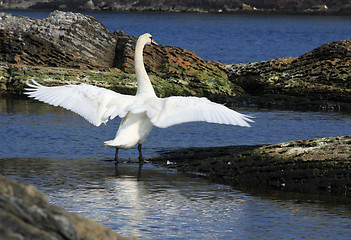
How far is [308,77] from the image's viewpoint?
60.7ft

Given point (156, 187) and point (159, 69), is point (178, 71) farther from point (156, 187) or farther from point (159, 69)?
point (156, 187)

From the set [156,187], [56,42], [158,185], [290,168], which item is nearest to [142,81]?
[158,185]

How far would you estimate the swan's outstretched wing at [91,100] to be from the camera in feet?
33.3

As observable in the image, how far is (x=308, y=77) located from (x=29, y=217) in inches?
619

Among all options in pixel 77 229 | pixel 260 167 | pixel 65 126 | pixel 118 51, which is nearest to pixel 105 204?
pixel 260 167

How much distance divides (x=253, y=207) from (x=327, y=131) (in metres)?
7.07

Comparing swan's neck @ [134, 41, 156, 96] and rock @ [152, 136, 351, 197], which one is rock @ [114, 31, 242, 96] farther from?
rock @ [152, 136, 351, 197]

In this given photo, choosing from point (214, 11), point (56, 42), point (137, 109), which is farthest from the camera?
point (214, 11)

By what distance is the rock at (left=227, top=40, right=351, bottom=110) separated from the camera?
1797 cm

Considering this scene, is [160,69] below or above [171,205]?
above

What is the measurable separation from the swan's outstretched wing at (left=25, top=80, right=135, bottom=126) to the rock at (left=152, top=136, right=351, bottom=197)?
134 centimetres

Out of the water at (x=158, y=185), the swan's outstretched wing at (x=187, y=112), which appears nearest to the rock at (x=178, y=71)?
the water at (x=158, y=185)

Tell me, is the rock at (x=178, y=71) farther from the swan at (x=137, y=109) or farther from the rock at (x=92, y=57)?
the swan at (x=137, y=109)

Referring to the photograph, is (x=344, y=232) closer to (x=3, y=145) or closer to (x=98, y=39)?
(x=3, y=145)
